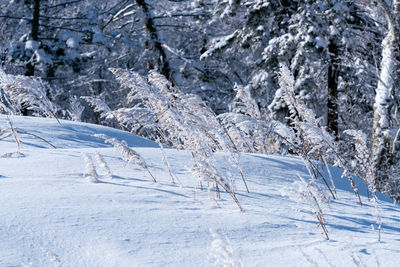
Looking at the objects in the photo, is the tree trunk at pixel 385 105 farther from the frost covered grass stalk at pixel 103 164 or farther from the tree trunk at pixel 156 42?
the tree trunk at pixel 156 42

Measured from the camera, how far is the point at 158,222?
6.13 ft

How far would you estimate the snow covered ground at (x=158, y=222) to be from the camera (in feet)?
5.12

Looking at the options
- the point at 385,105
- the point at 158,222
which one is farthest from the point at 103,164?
the point at 385,105

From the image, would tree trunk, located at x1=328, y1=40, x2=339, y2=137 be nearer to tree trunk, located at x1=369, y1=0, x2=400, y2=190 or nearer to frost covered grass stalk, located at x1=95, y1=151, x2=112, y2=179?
tree trunk, located at x1=369, y1=0, x2=400, y2=190

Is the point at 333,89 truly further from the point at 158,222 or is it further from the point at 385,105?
the point at 158,222

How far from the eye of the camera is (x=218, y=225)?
190cm

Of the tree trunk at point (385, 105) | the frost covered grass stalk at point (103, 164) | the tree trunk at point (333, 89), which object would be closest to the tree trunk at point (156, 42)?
the tree trunk at point (333, 89)

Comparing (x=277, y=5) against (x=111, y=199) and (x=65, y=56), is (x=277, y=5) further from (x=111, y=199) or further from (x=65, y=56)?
(x=111, y=199)

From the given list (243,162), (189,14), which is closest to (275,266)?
(243,162)

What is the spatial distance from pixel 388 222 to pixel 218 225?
929 millimetres

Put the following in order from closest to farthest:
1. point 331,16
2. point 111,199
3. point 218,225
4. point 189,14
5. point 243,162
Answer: point 218,225
point 111,199
point 243,162
point 331,16
point 189,14

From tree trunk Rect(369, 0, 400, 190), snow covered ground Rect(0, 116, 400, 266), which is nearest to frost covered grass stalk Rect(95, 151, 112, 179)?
snow covered ground Rect(0, 116, 400, 266)

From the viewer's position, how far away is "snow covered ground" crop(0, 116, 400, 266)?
1562mm

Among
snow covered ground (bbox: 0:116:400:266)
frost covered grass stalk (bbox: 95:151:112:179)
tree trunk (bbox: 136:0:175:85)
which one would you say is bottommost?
snow covered ground (bbox: 0:116:400:266)
